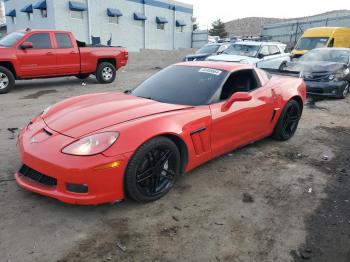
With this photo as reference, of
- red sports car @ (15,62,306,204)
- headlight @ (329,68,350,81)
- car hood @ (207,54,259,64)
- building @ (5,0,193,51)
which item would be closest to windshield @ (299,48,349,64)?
headlight @ (329,68,350,81)

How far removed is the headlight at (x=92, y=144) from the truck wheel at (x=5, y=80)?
7523 millimetres

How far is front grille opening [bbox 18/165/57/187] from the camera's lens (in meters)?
2.98

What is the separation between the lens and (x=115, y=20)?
2503cm

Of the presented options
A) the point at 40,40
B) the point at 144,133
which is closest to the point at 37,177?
the point at 144,133

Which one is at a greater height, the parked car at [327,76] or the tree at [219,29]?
the tree at [219,29]

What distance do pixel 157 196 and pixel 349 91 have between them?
9386 millimetres

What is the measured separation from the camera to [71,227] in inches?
114

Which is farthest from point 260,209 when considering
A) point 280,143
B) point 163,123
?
point 280,143

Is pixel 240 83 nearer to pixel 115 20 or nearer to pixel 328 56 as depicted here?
pixel 328 56

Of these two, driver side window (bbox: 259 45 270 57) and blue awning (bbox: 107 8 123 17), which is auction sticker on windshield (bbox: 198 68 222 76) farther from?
blue awning (bbox: 107 8 123 17)

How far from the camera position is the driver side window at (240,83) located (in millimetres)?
4272

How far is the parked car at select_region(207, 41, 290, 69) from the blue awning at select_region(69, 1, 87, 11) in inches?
483

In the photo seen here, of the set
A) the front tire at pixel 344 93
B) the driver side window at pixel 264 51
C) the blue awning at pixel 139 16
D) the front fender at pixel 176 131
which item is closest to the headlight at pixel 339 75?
the front tire at pixel 344 93

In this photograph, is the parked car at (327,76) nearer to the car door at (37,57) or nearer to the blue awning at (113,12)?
the car door at (37,57)
